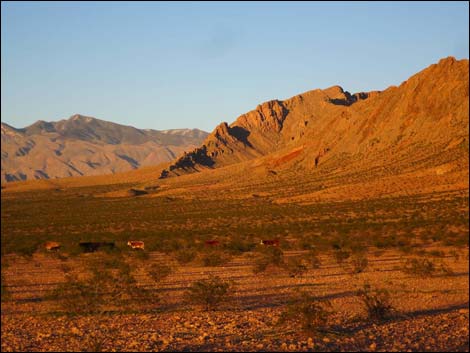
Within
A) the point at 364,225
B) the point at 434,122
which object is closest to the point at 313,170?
the point at 434,122

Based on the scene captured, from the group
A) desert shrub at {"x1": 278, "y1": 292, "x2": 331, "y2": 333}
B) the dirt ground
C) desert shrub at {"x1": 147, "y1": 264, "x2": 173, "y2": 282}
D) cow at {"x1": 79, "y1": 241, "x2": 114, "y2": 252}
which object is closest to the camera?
the dirt ground

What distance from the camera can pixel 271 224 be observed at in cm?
4953

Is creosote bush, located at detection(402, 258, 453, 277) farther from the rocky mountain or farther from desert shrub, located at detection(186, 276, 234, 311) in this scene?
the rocky mountain

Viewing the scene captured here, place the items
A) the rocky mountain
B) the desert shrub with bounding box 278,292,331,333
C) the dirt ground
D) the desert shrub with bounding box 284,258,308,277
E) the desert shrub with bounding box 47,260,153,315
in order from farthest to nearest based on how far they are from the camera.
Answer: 1. the rocky mountain
2. the desert shrub with bounding box 284,258,308,277
3. the desert shrub with bounding box 47,260,153,315
4. the desert shrub with bounding box 278,292,331,333
5. the dirt ground

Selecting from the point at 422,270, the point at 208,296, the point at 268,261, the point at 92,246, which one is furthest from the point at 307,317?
the point at 92,246

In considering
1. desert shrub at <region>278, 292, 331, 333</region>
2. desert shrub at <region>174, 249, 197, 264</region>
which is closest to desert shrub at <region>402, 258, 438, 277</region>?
desert shrub at <region>278, 292, 331, 333</region>

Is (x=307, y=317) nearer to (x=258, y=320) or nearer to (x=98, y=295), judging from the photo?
(x=258, y=320)

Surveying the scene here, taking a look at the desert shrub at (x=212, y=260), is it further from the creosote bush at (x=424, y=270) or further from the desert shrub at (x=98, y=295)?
the creosote bush at (x=424, y=270)

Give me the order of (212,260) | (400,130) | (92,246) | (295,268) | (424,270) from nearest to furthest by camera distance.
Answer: (424,270) < (295,268) < (212,260) < (92,246) < (400,130)

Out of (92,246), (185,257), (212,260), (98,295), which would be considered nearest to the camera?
(98,295)

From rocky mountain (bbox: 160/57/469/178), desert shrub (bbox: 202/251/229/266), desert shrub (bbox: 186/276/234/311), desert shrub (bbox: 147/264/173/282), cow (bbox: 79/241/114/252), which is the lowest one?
desert shrub (bbox: 202/251/229/266)

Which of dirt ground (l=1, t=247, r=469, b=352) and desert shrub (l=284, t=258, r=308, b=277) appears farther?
desert shrub (l=284, t=258, r=308, b=277)

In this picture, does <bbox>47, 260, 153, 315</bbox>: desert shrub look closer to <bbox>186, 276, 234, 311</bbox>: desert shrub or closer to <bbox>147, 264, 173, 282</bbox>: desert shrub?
<bbox>186, 276, 234, 311</bbox>: desert shrub

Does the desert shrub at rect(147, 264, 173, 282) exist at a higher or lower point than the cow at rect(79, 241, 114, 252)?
higher
